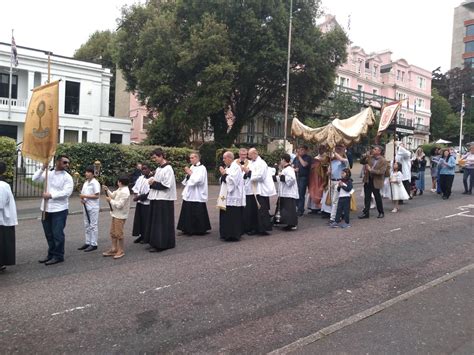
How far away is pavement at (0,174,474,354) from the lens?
4.09 m

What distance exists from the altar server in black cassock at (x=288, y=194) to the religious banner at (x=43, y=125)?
4.64 metres

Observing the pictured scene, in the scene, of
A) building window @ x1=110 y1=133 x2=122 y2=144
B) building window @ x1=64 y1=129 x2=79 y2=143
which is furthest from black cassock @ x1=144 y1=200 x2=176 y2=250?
building window @ x1=110 y1=133 x2=122 y2=144

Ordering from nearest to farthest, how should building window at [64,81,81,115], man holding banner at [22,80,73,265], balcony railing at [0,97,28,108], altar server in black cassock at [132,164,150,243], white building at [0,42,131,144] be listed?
man holding banner at [22,80,73,265] → altar server in black cassock at [132,164,150,243] → balcony railing at [0,97,28,108] → white building at [0,42,131,144] → building window at [64,81,81,115]

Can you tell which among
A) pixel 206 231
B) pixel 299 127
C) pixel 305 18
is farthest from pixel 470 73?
pixel 206 231

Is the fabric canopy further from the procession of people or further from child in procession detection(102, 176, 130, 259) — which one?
child in procession detection(102, 176, 130, 259)

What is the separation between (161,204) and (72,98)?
97.9 ft

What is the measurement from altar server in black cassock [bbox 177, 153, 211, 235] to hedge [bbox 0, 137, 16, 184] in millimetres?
8084

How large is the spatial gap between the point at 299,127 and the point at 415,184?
19.6 feet

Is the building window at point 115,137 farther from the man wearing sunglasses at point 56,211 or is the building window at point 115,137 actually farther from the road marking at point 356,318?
the road marking at point 356,318

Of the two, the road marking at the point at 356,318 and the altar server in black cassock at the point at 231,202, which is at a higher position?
the altar server in black cassock at the point at 231,202

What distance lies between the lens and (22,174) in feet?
49.4

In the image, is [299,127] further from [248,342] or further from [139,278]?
[248,342]

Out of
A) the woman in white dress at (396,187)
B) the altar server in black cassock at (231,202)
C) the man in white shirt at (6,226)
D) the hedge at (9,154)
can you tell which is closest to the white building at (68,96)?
the hedge at (9,154)

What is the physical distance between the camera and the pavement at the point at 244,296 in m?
4.09
